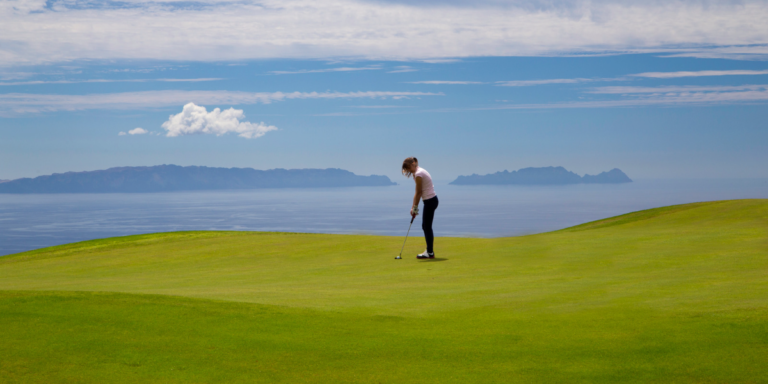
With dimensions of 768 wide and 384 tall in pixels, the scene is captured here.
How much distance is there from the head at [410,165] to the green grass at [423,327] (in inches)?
121

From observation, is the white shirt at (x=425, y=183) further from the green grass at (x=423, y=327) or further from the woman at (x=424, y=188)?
the green grass at (x=423, y=327)

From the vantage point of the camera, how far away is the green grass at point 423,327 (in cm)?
533

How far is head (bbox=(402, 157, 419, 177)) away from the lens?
14953 mm

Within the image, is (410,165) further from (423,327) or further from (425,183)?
(423,327)

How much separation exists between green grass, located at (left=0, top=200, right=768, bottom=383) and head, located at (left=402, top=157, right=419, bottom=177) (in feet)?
10.1

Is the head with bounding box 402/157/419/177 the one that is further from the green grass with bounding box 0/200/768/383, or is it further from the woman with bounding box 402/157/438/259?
the green grass with bounding box 0/200/768/383

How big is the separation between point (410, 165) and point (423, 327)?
832 centimetres

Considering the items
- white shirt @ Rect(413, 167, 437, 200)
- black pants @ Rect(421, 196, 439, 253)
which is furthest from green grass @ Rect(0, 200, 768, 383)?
white shirt @ Rect(413, 167, 437, 200)

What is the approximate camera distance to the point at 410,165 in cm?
1498

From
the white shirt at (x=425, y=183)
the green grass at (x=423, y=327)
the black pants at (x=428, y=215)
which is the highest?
the white shirt at (x=425, y=183)

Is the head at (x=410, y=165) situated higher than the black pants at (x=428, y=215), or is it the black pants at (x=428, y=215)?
the head at (x=410, y=165)

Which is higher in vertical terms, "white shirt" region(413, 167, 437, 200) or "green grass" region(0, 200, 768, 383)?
"white shirt" region(413, 167, 437, 200)

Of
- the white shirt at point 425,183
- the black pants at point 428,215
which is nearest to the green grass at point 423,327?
the black pants at point 428,215

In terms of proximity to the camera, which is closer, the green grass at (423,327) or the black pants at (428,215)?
the green grass at (423,327)
